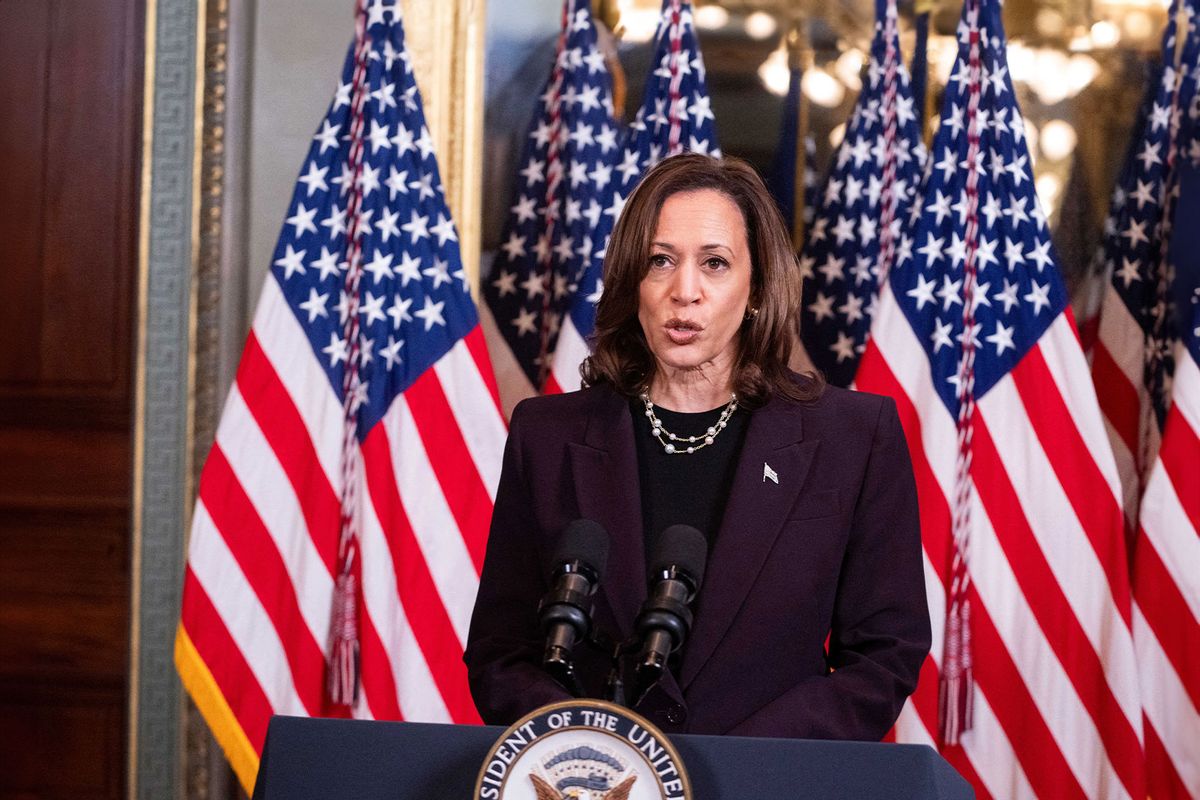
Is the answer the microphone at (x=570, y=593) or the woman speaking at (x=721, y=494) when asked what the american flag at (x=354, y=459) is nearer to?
the woman speaking at (x=721, y=494)

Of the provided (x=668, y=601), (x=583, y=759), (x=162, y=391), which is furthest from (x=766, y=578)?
(x=162, y=391)

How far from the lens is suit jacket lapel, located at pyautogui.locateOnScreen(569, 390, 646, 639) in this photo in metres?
1.81

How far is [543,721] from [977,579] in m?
2.43

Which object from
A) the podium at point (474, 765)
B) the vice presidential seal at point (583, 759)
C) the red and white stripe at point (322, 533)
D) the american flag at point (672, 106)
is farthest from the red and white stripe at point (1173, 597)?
the vice presidential seal at point (583, 759)

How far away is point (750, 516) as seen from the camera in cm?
183

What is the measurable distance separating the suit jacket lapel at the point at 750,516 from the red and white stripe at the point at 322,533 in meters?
1.61

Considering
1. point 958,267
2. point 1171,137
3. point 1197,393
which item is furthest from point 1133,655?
point 1171,137

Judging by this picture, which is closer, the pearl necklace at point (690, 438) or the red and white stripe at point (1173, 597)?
the pearl necklace at point (690, 438)

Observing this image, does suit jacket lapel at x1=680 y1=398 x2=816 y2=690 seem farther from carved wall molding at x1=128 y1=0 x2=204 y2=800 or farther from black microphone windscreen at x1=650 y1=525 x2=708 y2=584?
carved wall molding at x1=128 y1=0 x2=204 y2=800

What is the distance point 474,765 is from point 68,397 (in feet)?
10.1

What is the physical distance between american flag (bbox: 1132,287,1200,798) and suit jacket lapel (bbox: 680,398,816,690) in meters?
1.88

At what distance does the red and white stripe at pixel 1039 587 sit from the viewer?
3.30 metres

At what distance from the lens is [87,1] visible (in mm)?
3973

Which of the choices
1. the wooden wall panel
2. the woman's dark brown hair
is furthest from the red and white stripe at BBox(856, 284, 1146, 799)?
the wooden wall panel
